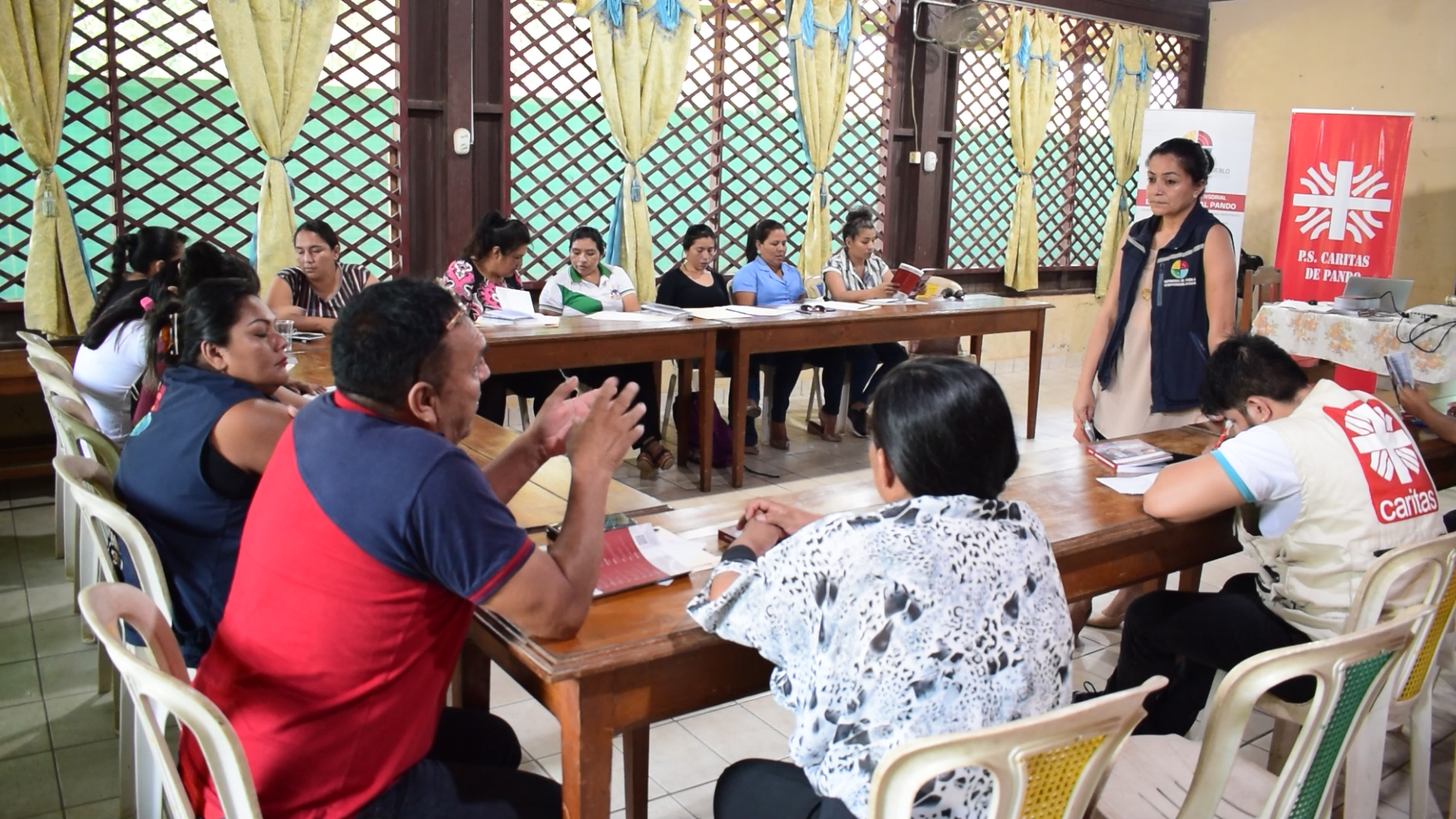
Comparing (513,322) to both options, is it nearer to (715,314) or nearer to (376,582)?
(715,314)

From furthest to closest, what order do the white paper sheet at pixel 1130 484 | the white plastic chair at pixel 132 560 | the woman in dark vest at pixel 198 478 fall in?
the white paper sheet at pixel 1130 484
the woman in dark vest at pixel 198 478
the white plastic chair at pixel 132 560

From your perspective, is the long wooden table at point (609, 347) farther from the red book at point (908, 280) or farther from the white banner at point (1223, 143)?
the white banner at point (1223, 143)

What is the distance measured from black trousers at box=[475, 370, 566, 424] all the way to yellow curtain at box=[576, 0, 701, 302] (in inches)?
48.0

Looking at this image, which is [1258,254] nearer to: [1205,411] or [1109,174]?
[1109,174]

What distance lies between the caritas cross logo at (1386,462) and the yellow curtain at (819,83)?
180 inches

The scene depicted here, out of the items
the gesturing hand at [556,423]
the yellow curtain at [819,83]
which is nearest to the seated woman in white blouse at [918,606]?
the gesturing hand at [556,423]

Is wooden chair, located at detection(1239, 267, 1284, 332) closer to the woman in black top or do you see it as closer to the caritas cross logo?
the woman in black top

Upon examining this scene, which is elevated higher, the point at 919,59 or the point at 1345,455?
the point at 919,59

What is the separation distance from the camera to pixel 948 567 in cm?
117

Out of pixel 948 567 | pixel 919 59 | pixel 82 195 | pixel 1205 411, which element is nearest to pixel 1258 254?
pixel 919 59

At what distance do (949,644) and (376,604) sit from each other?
24.1 inches

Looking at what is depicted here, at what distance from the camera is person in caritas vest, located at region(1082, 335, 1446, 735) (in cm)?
184

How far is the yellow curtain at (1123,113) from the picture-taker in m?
7.54

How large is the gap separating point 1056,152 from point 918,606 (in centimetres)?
700
